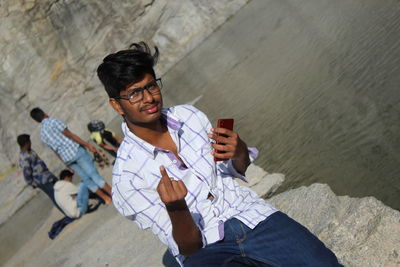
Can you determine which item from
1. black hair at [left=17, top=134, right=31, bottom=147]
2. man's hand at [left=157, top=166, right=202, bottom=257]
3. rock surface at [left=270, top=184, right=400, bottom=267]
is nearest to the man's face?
man's hand at [left=157, top=166, right=202, bottom=257]

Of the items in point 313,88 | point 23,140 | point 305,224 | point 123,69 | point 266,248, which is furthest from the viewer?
point 23,140

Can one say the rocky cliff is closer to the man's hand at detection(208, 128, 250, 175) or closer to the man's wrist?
the man's hand at detection(208, 128, 250, 175)

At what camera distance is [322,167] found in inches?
206

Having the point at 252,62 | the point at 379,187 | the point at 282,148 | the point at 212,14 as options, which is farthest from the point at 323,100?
the point at 212,14

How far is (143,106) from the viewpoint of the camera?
2.45 metres

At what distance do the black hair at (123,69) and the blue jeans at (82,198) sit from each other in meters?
5.25

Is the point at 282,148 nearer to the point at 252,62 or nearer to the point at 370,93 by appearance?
the point at 370,93

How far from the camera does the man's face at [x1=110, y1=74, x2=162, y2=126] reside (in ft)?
8.02

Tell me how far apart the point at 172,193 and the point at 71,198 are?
583cm

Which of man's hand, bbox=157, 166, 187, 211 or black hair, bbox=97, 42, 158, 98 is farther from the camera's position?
black hair, bbox=97, 42, 158, 98

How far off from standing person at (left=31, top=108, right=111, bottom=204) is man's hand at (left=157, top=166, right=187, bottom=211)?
5386 millimetres

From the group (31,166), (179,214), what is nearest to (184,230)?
(179,214)

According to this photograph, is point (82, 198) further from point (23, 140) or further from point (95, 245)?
point (95, 245)

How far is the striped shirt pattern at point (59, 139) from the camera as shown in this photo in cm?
718
